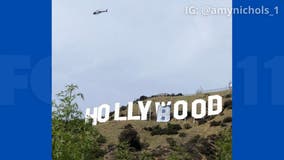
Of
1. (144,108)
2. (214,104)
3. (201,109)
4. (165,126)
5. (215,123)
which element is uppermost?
(214,104)

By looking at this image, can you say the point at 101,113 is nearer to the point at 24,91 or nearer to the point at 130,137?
the point at 130,137

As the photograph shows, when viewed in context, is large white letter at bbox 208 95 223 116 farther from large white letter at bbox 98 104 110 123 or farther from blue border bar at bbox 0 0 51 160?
blue border bar at bbox 0 0 51 160

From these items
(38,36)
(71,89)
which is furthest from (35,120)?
(71,89)

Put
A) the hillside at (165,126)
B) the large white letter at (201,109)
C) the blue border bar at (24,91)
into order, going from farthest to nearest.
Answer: the large white letter at (201,109) → the hillside at (165,126) → the blue border bar at (24,91)

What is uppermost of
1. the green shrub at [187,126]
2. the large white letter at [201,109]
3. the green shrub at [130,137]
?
the large white letter at [201,109]

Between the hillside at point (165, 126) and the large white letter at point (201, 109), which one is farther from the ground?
the large white letter at point (201, 109)

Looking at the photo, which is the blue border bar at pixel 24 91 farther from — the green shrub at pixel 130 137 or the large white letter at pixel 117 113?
the large white letter at pixel 117 113

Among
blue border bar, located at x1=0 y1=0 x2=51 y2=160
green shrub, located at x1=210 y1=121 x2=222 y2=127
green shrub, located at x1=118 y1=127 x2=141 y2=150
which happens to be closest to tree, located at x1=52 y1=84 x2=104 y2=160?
blue border bar, located at x1=0 y1=0 x2=51 y2=160

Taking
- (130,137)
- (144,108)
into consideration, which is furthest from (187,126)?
(144,108)

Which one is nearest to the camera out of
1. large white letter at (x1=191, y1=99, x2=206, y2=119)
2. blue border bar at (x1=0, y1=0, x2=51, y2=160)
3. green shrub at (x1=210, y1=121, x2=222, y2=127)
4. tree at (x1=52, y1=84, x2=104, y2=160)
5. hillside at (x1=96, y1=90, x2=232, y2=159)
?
blue border bar at (x1=0, y1=0, x2=51, y2=160)

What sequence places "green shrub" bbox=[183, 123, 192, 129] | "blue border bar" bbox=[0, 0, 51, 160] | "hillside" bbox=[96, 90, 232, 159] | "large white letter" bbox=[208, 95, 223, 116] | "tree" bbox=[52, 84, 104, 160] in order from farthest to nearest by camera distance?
1. "large white letter" bbox=[208, 95, 223, 116]
2. "green shrub" bbox=[183, 123, 192, 129]
3. "hillside" bbox=[96, 90, 232, 159]
4. "tree" bbox=[52, 84, 104, 160]
5. "blue border bar" bbox=[0, 0, 51, 160]

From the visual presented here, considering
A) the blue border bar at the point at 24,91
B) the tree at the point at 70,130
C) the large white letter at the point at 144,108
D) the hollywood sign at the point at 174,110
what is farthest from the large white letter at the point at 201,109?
the blue border bar at the point at 24,91

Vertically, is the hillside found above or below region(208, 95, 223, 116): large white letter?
below
